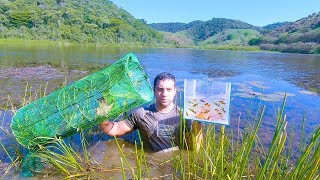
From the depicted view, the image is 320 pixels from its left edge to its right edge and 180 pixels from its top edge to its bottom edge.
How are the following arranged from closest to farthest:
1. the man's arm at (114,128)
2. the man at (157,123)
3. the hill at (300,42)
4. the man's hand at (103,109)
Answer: the man's hand at (103,109), the man's arm at (114,128), the man at (157,123), the hill at (300,42)

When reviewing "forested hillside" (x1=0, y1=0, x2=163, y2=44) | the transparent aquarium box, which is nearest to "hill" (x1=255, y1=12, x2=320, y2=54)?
"forested hillside" (x1=0, y1=0, x2=163, y2=44)

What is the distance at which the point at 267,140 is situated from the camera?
665cm

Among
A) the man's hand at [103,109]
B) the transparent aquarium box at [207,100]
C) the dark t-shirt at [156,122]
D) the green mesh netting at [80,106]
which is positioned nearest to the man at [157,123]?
the dark t-shirt at [156,122]

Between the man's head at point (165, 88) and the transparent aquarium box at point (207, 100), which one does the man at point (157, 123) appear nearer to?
the man's head at point (165, 88)

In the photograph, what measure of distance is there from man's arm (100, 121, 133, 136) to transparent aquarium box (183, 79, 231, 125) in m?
1.31

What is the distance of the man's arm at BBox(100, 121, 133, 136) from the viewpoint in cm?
443

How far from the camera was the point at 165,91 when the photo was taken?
440cm

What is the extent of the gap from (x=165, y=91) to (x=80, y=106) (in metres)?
1.15

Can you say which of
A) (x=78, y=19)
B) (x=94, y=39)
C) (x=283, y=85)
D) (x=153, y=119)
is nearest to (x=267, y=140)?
(x=153, y=119)

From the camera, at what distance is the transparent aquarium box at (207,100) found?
3.43 meters

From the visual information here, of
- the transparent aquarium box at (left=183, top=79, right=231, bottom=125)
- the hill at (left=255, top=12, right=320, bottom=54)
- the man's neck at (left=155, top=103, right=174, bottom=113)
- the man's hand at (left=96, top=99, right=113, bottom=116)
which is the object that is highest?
the transparent aquarium box at (left=183, top=79, right=231, bottom=125)

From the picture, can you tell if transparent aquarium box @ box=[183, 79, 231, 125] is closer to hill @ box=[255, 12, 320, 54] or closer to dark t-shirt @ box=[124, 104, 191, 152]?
dark t-shirt @ box=[124, 104, 191, 152]

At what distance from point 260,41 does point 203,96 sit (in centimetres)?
11213

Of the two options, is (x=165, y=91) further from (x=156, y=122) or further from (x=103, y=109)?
(x=103, y=109)
